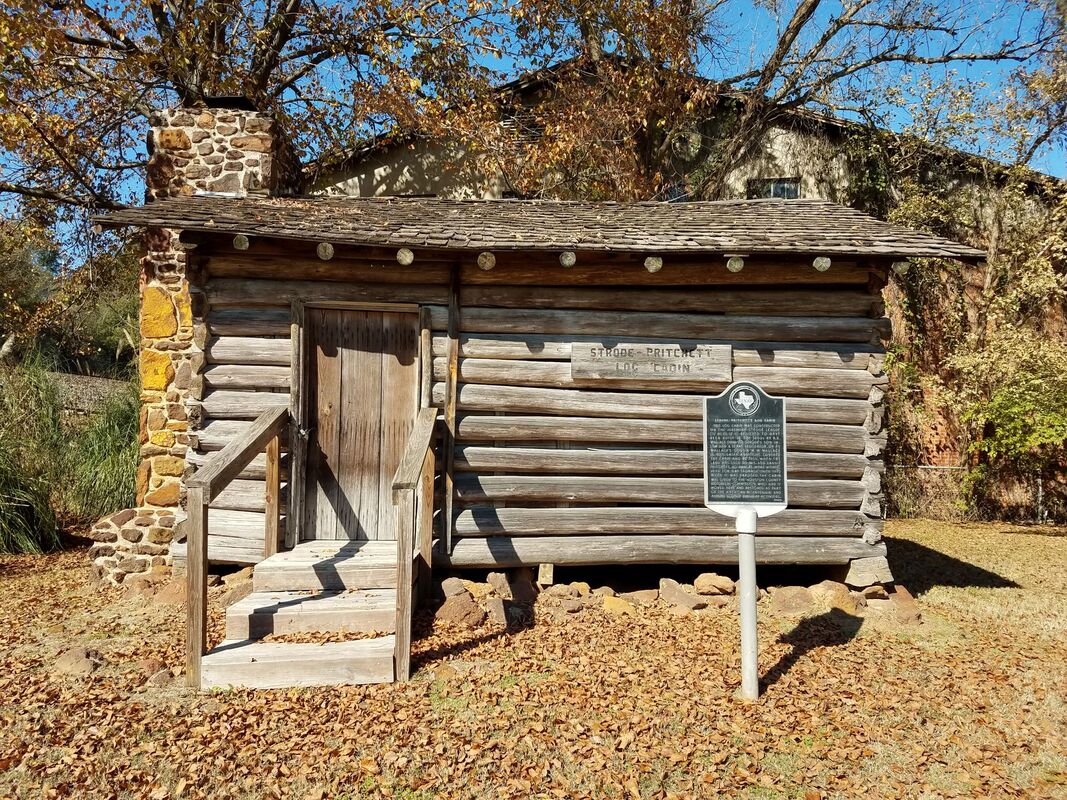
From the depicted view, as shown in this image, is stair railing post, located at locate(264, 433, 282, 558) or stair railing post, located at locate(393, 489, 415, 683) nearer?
stair railing post, located at locate(393, 489, 415, 683)

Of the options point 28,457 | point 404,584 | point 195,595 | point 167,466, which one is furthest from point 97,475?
point 404,584

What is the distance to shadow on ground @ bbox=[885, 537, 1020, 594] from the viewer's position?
314 inches

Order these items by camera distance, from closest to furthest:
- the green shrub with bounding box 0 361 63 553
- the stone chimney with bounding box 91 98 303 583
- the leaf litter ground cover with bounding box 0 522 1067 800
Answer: the leaf litter ground cover with bounding box 0 522 1067 800 < the stone chimney with bounding box 91 98 303 583 < the green shrub with bounding box 0 361 63 553

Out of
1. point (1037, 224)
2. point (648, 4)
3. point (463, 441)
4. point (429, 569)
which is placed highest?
point (648, 4)

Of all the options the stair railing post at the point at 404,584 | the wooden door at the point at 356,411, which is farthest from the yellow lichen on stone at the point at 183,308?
the stair railing post at the point at 404,584

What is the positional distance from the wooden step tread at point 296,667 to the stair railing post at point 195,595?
0.24ft

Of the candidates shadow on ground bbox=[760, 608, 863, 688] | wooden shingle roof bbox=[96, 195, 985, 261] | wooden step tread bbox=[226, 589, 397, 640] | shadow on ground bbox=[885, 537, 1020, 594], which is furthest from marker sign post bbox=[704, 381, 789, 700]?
shadow on ground bbox=[885, 537, 1020, 594]

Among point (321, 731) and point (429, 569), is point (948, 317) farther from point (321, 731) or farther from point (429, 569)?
point (321, 731)

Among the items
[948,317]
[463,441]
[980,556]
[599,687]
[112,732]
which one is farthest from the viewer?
[948,317]

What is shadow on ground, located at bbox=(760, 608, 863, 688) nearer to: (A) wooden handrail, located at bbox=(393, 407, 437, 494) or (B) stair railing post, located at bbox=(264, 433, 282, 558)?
(A) wooden handrail, located at bbox=(393, 407, 437, 494)

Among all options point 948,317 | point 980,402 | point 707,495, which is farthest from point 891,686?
point 948,317

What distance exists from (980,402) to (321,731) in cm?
1341

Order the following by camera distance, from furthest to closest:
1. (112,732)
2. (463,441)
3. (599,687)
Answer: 1. (463,441)
2. (599,687)
3. (112,732)

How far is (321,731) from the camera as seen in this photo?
410 centimetres
